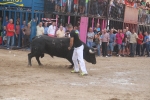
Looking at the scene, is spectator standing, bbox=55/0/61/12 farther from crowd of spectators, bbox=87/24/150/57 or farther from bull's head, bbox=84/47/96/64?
bull's head, bbox=84/47/96/64

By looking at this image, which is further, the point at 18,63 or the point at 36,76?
the point at 18,63

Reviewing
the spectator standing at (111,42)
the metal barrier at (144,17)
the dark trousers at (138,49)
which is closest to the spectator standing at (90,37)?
the spectator standing at (111,42)

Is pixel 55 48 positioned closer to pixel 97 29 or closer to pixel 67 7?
pixel 67 7

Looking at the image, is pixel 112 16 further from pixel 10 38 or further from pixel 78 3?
pixel 10 38

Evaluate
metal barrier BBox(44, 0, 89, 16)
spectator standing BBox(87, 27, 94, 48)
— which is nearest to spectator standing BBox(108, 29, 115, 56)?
spectator standing BBox(87, 27, 94, 48)

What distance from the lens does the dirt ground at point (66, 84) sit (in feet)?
26.3

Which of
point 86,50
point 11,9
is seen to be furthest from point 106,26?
point 86,50

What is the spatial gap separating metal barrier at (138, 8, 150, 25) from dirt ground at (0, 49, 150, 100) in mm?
15906

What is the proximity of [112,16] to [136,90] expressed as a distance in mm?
14593

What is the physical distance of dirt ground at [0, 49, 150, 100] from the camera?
26.3ft

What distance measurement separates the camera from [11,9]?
65.9 ft

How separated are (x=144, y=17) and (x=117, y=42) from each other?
28.1 feet

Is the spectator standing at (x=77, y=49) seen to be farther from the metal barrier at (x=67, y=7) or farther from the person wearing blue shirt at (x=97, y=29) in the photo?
the person wearing blue shirt at (x=97, y=29)

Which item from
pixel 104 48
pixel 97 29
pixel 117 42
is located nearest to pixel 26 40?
pixel 97 29
